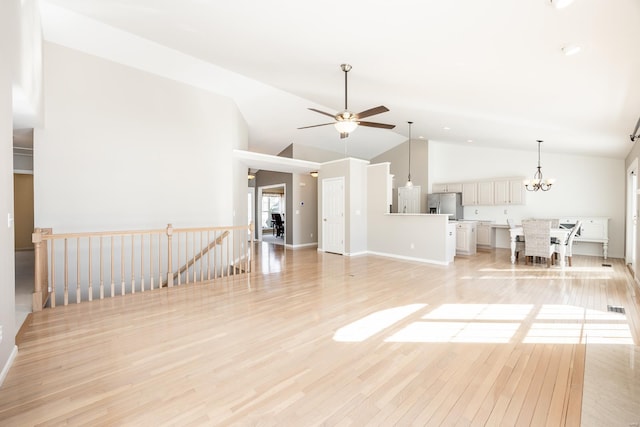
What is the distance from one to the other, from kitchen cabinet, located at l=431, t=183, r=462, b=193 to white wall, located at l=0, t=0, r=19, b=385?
967 centimetres

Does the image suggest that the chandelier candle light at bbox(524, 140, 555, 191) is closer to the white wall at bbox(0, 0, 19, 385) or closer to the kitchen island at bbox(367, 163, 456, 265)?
the kitchen island at bbox(367, 163, 456, 265)

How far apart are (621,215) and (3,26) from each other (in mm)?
10654

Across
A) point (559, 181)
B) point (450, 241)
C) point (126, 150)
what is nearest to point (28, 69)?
point (126, 150)

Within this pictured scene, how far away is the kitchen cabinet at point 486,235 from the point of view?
8.37 m

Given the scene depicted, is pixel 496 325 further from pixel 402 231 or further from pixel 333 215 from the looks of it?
pixel 333 215

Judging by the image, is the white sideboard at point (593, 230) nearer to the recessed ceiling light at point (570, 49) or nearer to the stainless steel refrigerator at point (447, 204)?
the stainless steel refrigerator at point (447, 204)

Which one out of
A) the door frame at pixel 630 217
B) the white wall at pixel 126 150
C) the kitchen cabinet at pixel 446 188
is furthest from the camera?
the kitchen cabinet at pixel 446 188

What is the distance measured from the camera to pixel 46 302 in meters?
3.68

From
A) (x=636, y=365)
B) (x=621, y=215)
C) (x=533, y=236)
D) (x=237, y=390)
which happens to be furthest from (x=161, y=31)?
(x=621, y=215)

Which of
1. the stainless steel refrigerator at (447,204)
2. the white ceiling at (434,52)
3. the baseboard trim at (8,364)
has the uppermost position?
the white ceiling at (434,52)

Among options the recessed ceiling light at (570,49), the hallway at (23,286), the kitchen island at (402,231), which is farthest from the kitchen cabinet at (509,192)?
the hallway at (23,286)

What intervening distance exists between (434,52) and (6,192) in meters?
4.02

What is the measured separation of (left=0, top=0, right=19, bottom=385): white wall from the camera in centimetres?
209

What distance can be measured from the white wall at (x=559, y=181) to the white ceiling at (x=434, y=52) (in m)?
1.75
